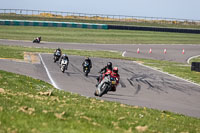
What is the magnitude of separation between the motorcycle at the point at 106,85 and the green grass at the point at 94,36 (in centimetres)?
4755

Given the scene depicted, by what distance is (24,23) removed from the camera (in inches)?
3191

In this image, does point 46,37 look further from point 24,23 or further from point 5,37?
point 24,23

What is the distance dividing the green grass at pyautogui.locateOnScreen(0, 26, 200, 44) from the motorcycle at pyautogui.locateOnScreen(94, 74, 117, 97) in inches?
1872

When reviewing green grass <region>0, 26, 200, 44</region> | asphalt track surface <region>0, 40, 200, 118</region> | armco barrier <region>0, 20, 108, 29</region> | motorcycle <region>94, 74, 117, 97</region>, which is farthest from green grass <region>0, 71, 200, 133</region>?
armco barrier <region>0, 20, 108, 29</region>

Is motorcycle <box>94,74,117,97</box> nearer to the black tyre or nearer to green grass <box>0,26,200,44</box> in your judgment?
the black tyre

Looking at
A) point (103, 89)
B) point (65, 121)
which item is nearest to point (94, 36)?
point (103, 89)

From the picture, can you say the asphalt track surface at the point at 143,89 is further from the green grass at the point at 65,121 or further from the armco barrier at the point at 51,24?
the armco barrier at the point at 51,24

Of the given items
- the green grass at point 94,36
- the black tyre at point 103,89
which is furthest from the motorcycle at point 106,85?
the green grass at point 94,36

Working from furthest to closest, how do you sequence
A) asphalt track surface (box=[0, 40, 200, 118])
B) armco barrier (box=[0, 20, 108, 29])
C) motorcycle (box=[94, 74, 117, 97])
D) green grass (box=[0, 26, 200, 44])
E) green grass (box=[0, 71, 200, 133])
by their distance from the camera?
armco barrier (box=[0, 20, 108, 29])
green grass (box=[0, 26, 200, 44])
motorcycle (box=[94, 74, 117, 97])
asphalt track surface (box=[0, 40, 200, 118])
green grass (box=[0, 71, 200, 133])

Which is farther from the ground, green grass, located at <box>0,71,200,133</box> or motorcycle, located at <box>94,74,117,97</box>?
green grass, located at <box>0,71,200,133</box>

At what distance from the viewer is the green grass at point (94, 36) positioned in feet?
Answer: 223

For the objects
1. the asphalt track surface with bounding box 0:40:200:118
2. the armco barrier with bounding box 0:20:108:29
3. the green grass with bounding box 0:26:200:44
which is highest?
the armco barrier with bounding box 0:20:108:29

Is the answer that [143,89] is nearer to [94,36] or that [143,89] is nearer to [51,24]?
[94,36]

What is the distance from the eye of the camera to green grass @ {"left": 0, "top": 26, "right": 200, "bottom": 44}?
68.0m
